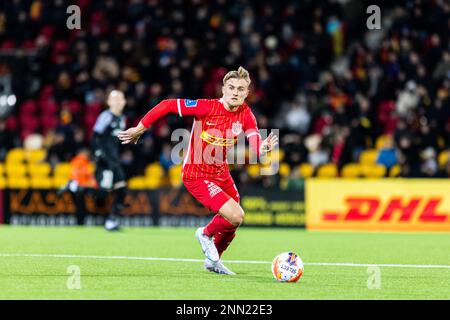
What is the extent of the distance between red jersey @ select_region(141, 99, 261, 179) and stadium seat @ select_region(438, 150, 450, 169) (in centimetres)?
1064

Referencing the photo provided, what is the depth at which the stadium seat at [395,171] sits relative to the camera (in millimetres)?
20953

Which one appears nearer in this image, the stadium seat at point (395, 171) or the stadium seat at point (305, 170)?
the stadium seat at point (395, 171)

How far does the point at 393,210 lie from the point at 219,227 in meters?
9.56

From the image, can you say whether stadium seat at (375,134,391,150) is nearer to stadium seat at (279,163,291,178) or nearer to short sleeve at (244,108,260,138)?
stadium seat at (279,163,291,178)

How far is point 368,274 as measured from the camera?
11.2 metres

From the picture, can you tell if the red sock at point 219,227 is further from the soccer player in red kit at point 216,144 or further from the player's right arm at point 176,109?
the player's right arm at point 176,109

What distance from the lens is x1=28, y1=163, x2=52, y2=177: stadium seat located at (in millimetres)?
23125

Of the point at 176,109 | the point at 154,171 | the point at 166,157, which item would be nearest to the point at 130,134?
the point at 176,109

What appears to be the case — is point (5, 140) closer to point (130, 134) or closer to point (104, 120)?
point (104, 120)

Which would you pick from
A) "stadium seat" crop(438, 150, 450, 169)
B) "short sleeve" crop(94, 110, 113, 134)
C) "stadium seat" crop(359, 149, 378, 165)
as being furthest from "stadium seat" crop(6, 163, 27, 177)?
"stadium seat" crop(438, 150, 450, 169)

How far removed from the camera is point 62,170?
22938 millimetres

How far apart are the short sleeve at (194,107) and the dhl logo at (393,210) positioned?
9.61 m

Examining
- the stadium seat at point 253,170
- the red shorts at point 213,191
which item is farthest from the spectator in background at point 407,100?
the red shorts at point 213,191
